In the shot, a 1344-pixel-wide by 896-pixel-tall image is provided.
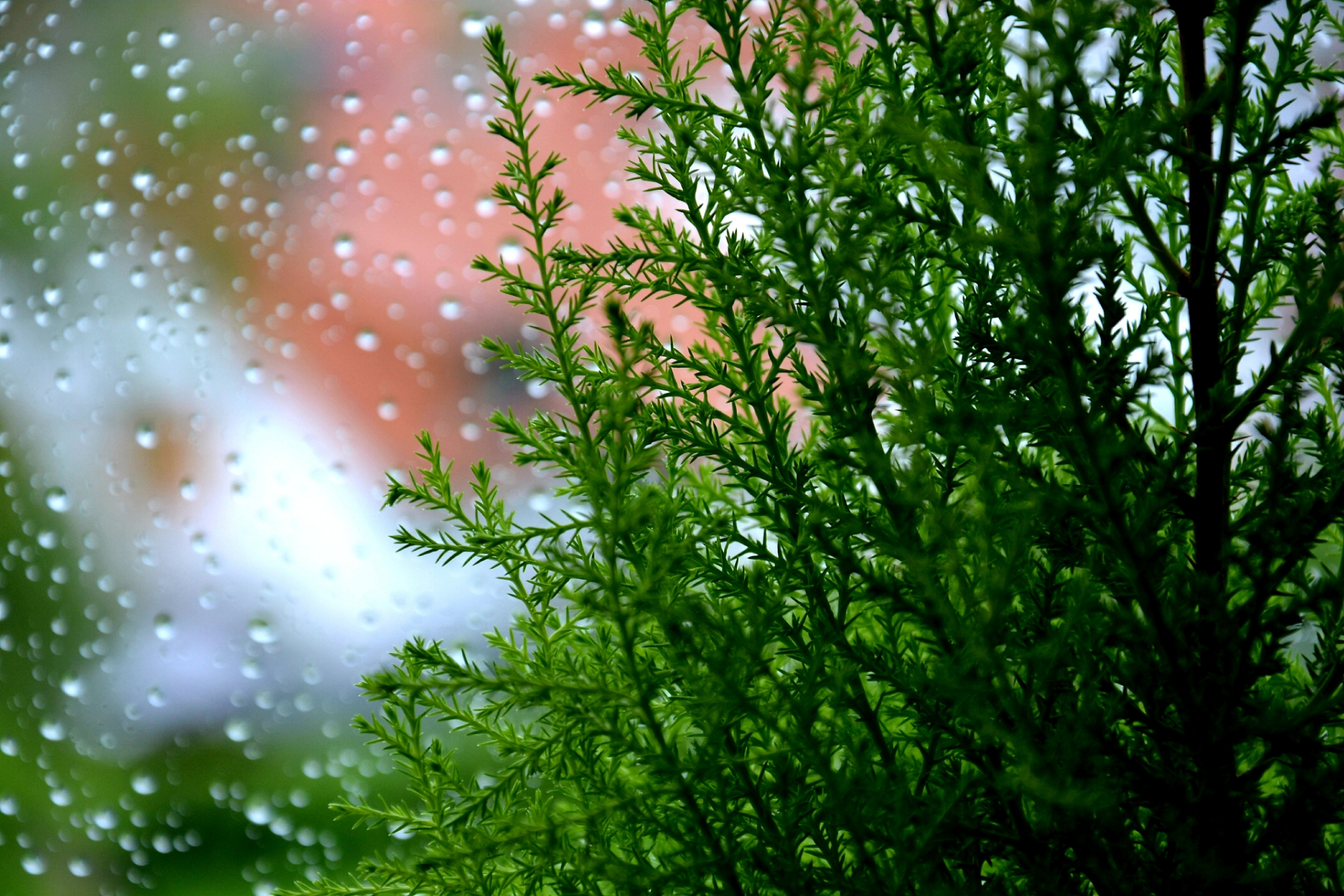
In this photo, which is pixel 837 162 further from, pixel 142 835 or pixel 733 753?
pixel 142 835

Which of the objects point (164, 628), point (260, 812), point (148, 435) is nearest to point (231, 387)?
point (148, 435)

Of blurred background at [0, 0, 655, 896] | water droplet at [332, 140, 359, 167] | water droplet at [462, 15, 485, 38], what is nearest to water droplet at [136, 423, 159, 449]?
blurred background at [0, 0, 655, 896]

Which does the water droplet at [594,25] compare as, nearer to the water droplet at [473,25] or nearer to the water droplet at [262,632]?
the water droplet at [473,25]

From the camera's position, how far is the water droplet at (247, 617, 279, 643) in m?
0.98

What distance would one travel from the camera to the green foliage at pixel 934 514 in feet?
0.80

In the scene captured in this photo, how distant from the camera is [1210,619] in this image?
269 millimetres

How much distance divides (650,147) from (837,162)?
0.29 feet

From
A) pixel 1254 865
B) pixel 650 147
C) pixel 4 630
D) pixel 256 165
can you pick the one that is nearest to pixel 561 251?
pixel 650 147

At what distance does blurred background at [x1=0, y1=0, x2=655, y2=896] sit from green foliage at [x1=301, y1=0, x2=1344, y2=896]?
655mm

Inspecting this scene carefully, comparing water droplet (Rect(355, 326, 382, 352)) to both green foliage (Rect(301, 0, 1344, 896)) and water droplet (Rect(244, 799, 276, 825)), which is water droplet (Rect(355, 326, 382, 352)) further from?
green foliage (Rect(301, 0, 1344, 896))

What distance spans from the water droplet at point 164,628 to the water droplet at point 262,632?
0.31 feet

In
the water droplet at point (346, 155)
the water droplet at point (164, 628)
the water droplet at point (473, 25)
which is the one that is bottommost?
the water droplet at point (164, 628)

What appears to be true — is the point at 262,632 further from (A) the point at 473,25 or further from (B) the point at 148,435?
(A) the point at 473,25

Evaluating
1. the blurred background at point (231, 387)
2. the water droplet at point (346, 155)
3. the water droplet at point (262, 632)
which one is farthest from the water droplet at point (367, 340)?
the water droplet at point (262, 632)
